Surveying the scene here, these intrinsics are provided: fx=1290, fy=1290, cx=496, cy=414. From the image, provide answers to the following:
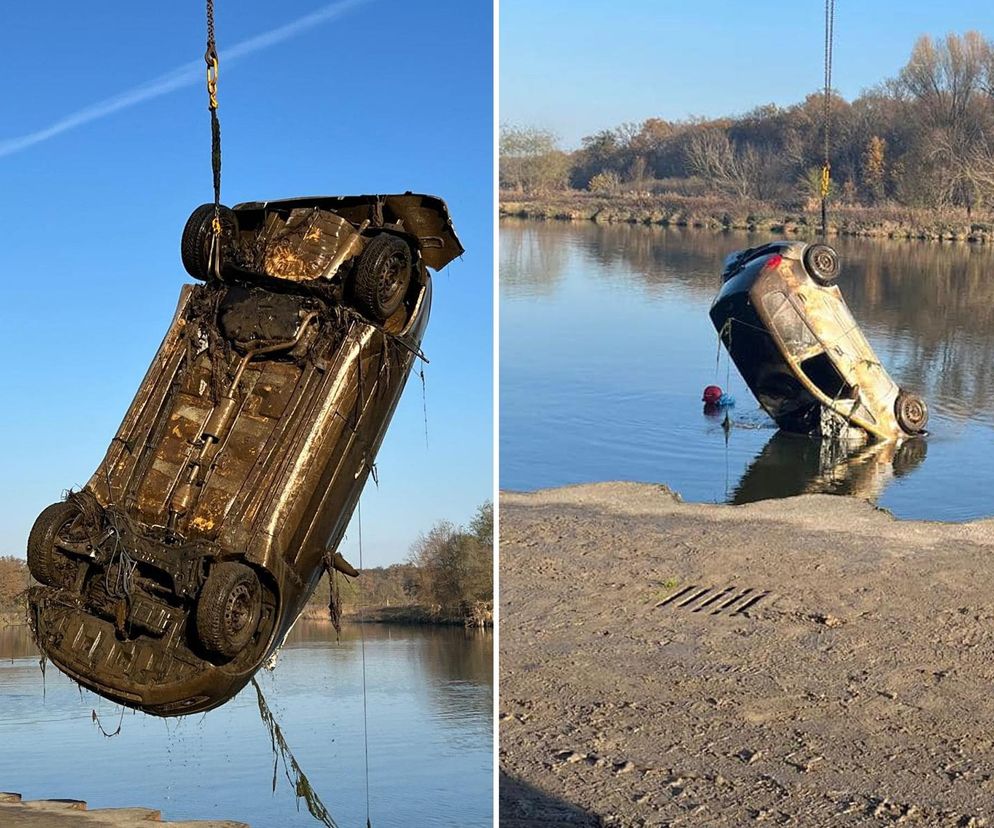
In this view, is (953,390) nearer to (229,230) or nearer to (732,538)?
(732,538)

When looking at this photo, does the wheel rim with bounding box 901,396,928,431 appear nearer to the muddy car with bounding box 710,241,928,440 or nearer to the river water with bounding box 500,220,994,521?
the muddy car with bounding box 710,241,928,440

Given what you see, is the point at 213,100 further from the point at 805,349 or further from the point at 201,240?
the point at 805,349

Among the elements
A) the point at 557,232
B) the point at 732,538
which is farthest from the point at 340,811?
the point at 557,232

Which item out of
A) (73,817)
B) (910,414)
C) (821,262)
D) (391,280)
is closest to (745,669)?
(391,280)

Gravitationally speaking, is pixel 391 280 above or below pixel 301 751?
above

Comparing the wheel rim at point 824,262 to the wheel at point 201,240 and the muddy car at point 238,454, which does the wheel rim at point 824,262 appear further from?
the wheel at point 201,240

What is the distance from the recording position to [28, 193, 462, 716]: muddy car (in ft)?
21.4

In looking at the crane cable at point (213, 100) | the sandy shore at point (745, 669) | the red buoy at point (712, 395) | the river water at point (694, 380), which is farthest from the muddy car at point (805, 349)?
the crane cable at point (213, 100)

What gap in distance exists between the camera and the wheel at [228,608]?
6176 millimetres

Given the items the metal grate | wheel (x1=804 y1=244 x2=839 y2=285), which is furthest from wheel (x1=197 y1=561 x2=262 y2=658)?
wheel (x1=804 y1=244 x2=839 y2=285)

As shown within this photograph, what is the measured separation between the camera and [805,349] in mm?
18172

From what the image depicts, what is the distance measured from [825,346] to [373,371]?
12155 millimetres

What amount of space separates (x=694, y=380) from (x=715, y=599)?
14.2m

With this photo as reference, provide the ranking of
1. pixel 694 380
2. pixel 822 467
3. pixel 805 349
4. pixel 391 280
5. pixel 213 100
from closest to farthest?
pixel 213 100, pixel 391 280, pixel 805 349, pixel 822 467, pixel 694 380
